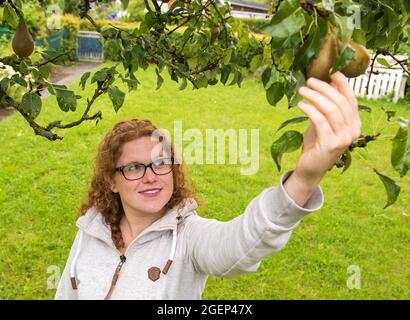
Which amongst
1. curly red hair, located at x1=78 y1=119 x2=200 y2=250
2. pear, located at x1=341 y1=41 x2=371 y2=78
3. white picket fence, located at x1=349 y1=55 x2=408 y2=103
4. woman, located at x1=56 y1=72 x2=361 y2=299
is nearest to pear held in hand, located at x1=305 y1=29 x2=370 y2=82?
pear, located at x1=341 y1=41 x2=371 y2=78

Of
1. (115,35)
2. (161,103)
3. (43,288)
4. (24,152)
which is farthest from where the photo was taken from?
(161,103)

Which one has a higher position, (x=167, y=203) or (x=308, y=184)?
(x=308, y=184)

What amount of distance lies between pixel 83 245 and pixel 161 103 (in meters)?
6.30

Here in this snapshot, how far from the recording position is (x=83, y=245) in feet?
5.39

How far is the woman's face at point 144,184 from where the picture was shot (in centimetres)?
155

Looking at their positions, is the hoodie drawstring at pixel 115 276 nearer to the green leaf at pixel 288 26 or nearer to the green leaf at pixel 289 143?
the green leaf at pixel 289 143

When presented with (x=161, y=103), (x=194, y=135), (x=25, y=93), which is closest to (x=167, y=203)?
(x=25, y=93)

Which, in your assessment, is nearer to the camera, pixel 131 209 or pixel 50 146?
pixel 131 209

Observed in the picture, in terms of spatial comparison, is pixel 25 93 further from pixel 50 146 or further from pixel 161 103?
pixel 161 103

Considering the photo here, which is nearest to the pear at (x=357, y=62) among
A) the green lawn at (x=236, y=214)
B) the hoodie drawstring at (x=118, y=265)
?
the hoodie drawstring at (x=118, y=265)

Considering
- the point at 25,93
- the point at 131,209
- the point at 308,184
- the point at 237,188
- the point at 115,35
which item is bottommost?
the point at 237,188

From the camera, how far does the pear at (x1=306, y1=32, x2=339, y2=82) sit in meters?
0.74

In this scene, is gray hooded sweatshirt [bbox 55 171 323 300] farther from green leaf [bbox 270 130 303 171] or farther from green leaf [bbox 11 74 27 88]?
green leaf [bbox 11 74 27 88]

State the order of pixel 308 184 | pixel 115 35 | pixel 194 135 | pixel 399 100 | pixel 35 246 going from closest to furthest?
pixel 308 184 → pixel 115 35 → pixel 35 246 → pixel 194 135 → pixel 399 100
